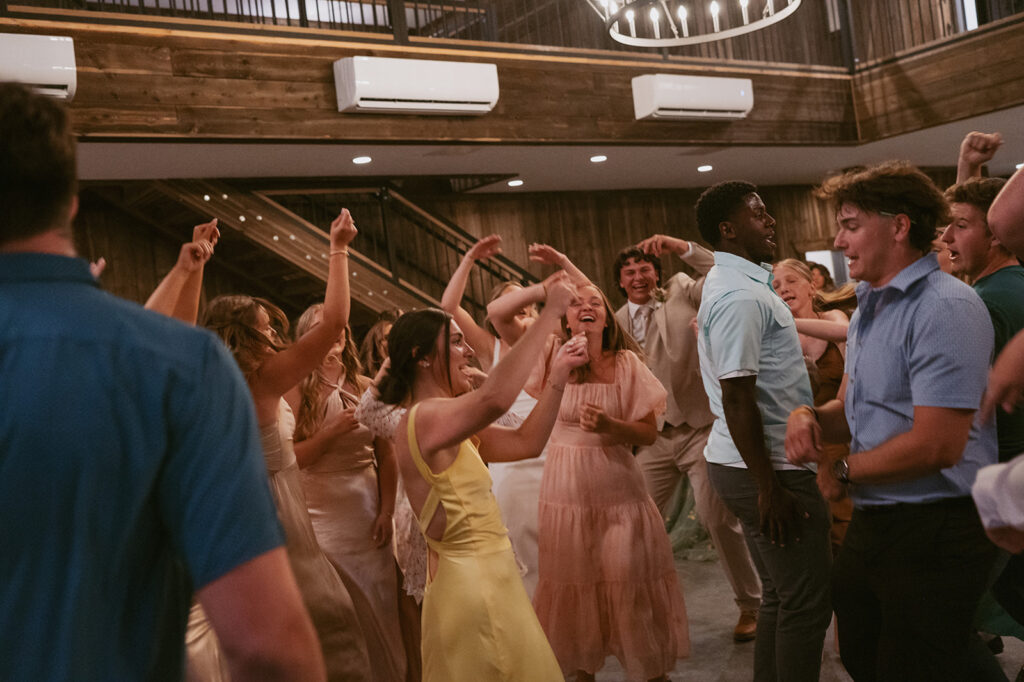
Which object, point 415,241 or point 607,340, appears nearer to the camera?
point 607,340

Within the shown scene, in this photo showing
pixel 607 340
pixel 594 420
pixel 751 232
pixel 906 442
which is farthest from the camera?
pixel 607 340

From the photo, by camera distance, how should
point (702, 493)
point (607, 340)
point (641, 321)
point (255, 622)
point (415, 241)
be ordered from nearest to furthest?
point (255, 622), point (607, 340), point (702, 493), point (641, 321), point (415, 241)

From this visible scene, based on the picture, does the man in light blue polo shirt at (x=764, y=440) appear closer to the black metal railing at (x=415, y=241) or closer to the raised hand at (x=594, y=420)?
the raised hand at (x=594, y=420)

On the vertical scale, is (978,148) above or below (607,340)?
above

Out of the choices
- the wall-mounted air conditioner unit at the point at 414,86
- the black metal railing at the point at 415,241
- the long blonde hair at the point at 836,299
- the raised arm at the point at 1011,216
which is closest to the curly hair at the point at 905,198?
the raised arm at the point at 1011,216

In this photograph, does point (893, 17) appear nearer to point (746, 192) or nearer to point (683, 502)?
point (683, 502)

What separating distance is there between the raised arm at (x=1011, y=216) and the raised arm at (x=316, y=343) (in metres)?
1.65

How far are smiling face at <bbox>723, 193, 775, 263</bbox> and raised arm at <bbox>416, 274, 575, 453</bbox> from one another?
2.49 ft

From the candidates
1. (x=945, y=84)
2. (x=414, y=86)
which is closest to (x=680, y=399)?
(x=414, y=86)

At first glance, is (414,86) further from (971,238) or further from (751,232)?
(971,238)

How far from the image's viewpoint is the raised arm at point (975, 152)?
2.95 m

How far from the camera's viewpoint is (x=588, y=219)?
11.1 meters

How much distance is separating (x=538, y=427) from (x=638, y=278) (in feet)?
9.44

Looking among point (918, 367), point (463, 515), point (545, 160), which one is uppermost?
point (545, 160)
